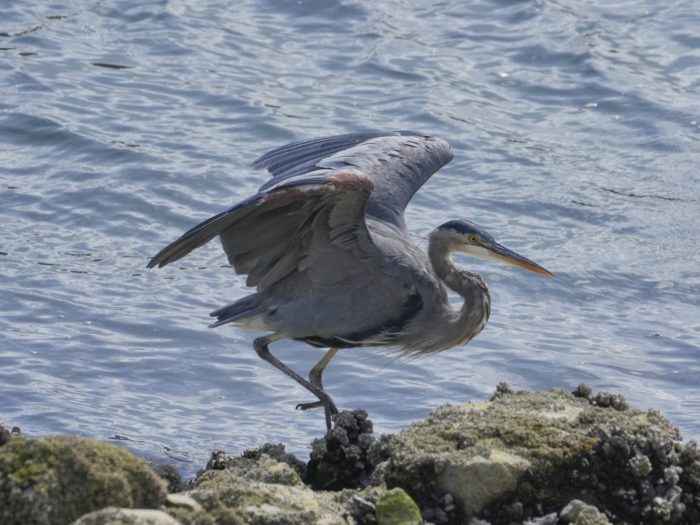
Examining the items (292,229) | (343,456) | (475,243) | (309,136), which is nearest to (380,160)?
(475,243)

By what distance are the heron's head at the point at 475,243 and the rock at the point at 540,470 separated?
2.03 meters

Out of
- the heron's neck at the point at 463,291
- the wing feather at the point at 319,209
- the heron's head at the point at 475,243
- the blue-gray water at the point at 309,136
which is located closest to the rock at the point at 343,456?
the wing feather at the point at 319,209

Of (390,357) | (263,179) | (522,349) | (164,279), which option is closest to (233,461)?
(390,357)

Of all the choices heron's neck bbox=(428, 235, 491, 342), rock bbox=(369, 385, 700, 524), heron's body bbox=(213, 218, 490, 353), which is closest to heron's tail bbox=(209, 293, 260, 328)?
heron's body bbox=(213, 218, 490, 353)

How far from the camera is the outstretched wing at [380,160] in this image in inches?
291

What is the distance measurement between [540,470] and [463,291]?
245cm

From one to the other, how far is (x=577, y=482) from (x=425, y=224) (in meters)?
5.54

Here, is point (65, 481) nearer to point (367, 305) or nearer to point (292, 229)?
point (292, 229)

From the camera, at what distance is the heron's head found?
7.22 meters

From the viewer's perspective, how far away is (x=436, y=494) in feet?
16.2

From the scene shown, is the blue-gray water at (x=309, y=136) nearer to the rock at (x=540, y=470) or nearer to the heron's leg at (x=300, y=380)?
the heron's leg at (x=300, y=380)

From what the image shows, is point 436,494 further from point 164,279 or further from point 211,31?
point 211,31

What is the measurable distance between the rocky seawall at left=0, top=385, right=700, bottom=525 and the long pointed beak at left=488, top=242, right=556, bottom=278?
56.2 inches

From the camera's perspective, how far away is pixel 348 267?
22.6 feet
